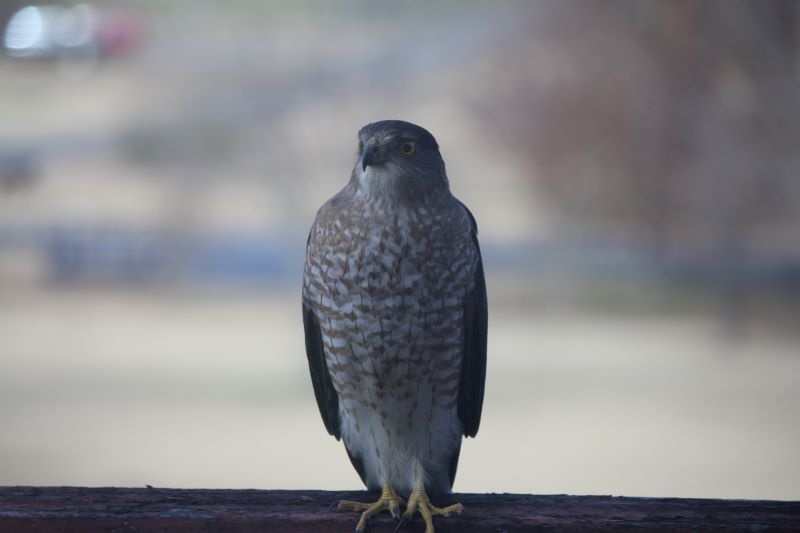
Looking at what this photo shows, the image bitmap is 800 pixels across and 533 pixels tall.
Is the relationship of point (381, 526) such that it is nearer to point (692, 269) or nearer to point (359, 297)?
point (359, 297)

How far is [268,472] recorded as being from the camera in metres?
5.41


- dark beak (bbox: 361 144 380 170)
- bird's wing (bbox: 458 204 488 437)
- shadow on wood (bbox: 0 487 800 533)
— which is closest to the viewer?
shadow on wood (bbox: 0 487 800 533)

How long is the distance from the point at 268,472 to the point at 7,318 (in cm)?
267

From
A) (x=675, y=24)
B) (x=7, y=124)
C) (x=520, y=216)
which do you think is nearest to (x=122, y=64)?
(x=7, y=124)

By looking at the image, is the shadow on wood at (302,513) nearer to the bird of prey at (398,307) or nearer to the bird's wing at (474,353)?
the bird of prey at (398,307)

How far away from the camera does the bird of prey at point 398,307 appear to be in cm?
142

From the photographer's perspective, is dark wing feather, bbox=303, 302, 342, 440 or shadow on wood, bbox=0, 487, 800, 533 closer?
shadow on wood, bbox=0, 487, 800, 533

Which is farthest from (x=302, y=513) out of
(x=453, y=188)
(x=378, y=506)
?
(x=453, y=188)

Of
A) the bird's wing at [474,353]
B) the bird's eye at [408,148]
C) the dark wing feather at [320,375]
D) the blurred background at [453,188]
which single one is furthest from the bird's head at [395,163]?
the blurred background at [453,188]

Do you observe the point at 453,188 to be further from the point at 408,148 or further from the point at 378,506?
the point at 378,506

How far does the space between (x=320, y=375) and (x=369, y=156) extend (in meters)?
0.43

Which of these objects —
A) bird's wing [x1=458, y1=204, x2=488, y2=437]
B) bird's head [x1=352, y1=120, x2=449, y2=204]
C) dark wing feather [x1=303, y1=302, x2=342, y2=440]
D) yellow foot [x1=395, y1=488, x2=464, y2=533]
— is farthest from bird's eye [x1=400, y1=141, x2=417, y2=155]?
yellow foot [x1=395, y1=488, x2=464, y2=533]

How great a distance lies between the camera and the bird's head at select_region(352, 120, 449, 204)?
1.42m

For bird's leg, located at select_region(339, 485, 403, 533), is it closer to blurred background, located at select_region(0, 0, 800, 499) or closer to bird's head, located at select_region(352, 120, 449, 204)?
bird's head, located at select_region(352, 120, 449, 204)
